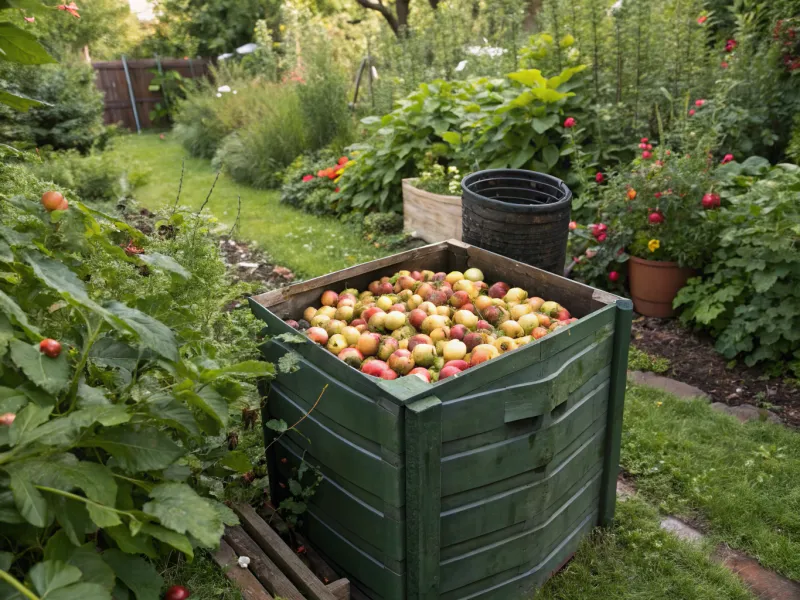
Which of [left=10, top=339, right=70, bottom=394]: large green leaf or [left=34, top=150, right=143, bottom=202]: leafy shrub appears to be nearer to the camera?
[left=10, top=339, right=70, bottom=394]: large green leaf

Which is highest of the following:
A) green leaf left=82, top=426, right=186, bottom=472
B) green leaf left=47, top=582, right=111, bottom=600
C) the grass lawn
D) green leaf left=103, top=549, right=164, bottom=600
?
green leaf left=82, top=426, right=186, bottom=472

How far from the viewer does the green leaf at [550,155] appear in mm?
5736

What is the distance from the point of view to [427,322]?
270cm

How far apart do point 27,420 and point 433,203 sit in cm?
510

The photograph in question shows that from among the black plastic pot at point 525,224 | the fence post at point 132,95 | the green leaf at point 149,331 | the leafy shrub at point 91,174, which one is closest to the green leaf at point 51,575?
the green leaf at point 149,331

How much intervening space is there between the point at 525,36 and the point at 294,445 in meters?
6.37

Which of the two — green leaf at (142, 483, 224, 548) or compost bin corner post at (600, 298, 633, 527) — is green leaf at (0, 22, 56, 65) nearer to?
green leaf at (142, 483, 224, 548)

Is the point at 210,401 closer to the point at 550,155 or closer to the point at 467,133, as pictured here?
the point at 550,155

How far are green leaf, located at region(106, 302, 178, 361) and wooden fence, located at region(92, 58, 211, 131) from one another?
1577 cm

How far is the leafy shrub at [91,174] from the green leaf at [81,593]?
6407 mm

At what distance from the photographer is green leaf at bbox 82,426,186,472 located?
1459 mm

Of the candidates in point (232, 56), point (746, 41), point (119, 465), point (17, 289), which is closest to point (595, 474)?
point (119, 465)

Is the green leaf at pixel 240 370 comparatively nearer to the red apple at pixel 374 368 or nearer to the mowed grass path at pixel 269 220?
the red apple at pixel 374 368

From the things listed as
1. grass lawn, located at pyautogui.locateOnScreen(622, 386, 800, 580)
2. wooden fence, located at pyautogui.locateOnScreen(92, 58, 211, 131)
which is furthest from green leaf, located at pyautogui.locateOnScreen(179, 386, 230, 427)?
wooden fence, located at pyautogui.locateOnScreen(92, 58, 211, 131)
